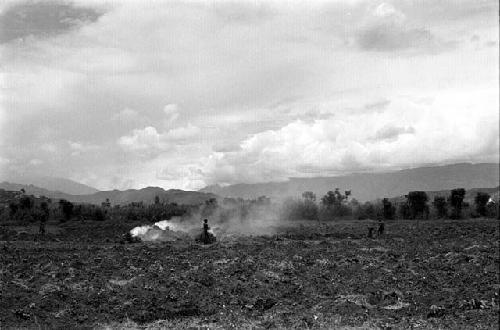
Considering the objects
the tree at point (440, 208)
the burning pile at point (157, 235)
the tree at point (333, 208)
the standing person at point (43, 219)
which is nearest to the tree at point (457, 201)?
the tree at point (440, 208)

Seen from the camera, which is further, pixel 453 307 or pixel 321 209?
pixel 321 209

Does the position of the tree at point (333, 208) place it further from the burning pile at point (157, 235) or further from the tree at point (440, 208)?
the burning pile at point (157, 235)

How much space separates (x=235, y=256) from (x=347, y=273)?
7134 millimetres

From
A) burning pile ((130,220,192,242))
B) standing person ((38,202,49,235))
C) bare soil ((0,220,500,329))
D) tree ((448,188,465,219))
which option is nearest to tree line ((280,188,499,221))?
tree ((448,188,465,219))

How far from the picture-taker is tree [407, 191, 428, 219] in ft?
280

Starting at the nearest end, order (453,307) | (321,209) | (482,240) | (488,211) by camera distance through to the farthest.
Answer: (453,307) → (482,240) → (488,211) → (321,209)

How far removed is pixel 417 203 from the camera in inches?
3391

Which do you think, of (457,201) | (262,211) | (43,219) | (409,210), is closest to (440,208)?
(457,201)

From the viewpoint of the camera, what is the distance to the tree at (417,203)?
85.3 m

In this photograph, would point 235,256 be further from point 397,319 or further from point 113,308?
point 397,319

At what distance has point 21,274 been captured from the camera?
25531mm

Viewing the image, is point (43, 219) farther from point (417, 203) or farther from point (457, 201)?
A: point (457, 201)

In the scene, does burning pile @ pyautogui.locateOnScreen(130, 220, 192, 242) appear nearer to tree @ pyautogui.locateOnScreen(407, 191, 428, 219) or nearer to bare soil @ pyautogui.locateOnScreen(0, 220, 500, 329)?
bare soil @ pyautogui.locateOnScreen(0, 220, 500, 329)

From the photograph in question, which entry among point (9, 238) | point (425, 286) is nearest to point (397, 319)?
point (425, 286)
